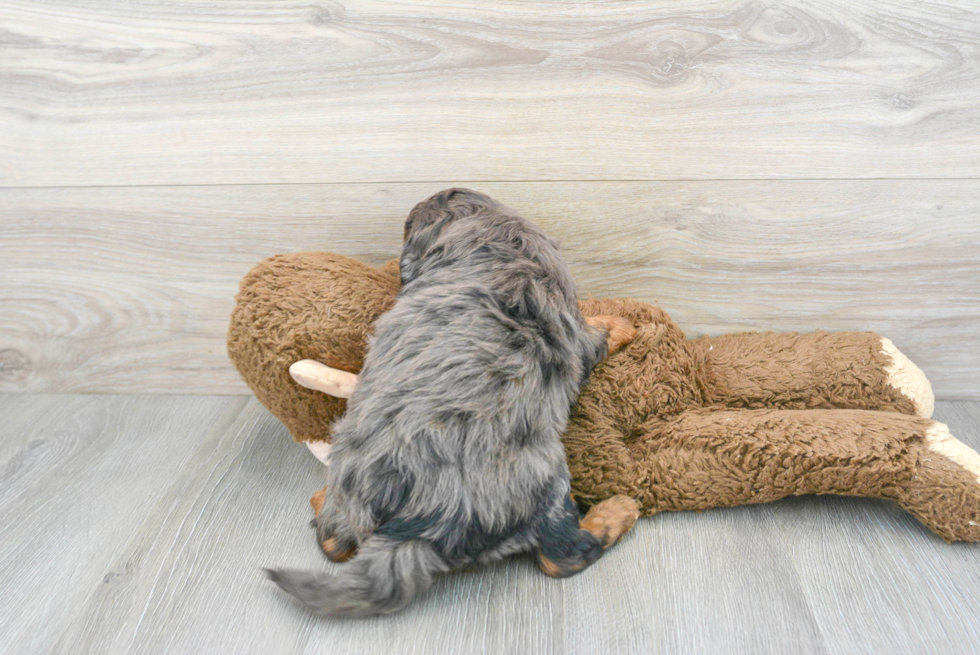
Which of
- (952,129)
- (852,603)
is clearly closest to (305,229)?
(852,603)

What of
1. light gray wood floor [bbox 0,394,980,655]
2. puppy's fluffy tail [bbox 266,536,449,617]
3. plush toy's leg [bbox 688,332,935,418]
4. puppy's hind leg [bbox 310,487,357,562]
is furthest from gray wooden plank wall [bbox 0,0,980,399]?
puppy's fluffy tail [bbox 266,536,449,617]

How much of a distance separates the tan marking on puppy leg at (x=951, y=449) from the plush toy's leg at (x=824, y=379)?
15cm

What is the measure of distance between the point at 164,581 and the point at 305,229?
735 millimetres

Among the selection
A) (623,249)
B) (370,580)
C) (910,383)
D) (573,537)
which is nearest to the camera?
(370,580)

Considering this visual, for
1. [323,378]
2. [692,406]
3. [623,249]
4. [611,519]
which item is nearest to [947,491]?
[692,406]

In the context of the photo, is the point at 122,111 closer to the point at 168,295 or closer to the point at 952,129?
the point at 168,295

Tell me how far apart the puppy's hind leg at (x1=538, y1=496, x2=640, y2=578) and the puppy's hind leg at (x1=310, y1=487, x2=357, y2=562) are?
304 millimetres

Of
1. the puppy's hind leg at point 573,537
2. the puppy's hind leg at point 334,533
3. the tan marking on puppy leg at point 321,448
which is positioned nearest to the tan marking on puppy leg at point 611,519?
the puppy's hind leg at point 573,537

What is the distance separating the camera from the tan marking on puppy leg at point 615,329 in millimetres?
1208

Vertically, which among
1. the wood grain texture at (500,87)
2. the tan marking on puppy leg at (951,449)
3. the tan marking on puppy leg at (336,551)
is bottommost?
the tan marking on puppy leg at (336,551)

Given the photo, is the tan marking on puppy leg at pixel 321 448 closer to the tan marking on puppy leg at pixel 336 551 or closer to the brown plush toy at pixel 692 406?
the brown plush toy at pixel 692 406

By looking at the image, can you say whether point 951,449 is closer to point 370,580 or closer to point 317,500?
point 370,580

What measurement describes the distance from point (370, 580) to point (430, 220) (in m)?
0.60

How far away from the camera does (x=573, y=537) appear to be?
1.05 meters
